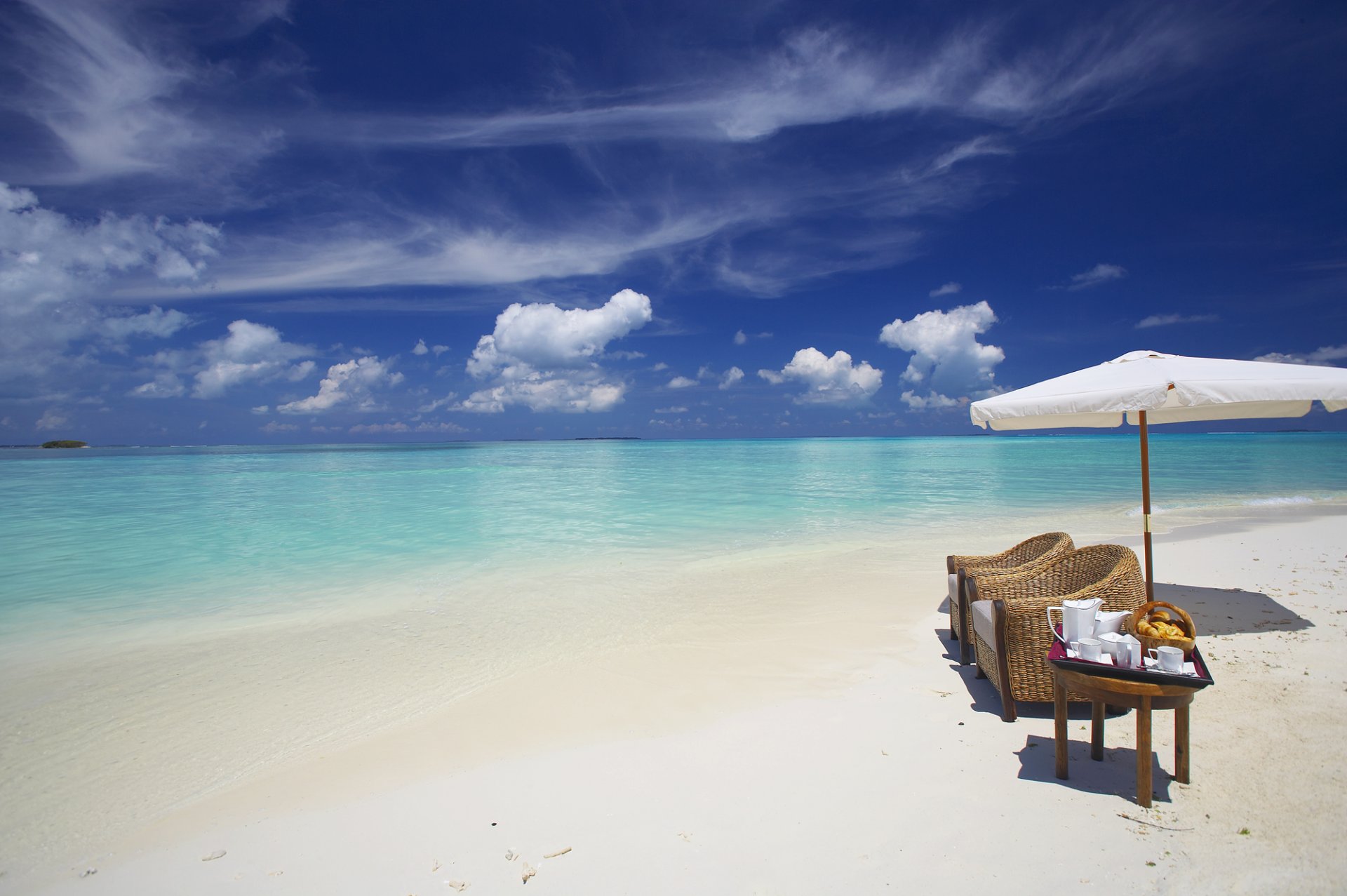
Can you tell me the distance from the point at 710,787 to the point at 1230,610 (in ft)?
20.0

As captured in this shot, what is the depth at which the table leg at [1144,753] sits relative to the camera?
3.01 m

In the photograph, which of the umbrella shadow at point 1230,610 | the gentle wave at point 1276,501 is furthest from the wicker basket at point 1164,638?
the gentle wave at point 1276,501

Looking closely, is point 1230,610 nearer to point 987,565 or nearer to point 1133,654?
point 987,565

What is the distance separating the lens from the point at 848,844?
3.04m

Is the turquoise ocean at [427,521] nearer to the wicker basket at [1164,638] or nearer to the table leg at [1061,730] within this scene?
the table leg at [1061,730]

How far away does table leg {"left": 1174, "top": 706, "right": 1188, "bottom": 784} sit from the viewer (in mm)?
3262

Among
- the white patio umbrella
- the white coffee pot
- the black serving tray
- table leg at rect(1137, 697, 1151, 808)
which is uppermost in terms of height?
the white patio umbrella

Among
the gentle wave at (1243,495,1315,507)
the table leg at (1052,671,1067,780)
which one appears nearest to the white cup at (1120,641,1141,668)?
the table leg at (1052,671,1067,780)

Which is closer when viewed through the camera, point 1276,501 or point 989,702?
point 989,702

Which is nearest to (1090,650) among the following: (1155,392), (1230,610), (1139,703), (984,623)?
(1139,703)

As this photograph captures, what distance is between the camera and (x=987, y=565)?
630 centimetres

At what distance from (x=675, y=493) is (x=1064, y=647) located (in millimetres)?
19473

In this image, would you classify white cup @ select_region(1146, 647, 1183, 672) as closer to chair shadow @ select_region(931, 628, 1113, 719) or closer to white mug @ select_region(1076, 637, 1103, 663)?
white mug @ select_region(1076, 637, 1103, 663)

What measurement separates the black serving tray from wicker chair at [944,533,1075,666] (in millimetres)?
1962
